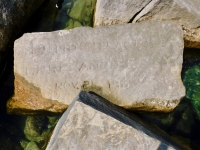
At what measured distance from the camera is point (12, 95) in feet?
12.3

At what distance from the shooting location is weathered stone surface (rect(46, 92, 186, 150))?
8.29ft

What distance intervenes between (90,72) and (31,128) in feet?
3.09

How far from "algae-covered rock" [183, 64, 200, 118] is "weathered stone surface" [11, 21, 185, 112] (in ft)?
1.68

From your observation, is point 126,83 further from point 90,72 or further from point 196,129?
point 196,129

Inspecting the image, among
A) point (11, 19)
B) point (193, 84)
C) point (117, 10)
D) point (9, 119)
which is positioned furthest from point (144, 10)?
point (9, 119)

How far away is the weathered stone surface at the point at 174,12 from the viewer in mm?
3777

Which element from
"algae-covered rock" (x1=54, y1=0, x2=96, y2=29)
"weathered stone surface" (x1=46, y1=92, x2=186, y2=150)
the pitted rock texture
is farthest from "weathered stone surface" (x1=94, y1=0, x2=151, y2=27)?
"weathered stone surface" (x1=46, y1=92, x2=186, y2=150)

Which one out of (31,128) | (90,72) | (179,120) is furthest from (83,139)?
(179,120)

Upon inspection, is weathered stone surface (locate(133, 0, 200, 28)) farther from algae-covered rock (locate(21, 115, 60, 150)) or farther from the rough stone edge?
algae-covered rock (locate(21, 115, 60, 150))

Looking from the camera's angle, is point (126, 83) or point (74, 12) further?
point (74, 12)

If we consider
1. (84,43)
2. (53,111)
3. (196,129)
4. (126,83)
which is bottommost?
(196,129)

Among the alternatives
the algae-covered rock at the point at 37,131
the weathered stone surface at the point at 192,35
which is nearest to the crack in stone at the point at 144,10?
the weathered stone surface at the point at 192,35

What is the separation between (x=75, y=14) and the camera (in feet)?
15.3

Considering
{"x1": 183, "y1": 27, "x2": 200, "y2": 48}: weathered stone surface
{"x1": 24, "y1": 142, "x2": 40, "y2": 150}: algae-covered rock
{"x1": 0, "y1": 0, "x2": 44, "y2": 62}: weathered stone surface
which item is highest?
{"x1": 0, "y1": 0, "x2": 44, "y2": 62}: weathered stone surface
